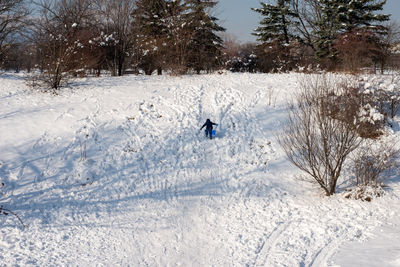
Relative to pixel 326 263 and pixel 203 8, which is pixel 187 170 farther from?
pixel 203 8

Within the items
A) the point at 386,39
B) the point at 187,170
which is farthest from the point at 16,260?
the point at 386,39

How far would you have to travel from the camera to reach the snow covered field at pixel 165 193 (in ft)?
19.0

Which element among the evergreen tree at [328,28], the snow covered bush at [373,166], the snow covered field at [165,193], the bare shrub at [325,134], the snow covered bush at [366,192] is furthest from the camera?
the evergreen tree at [328,28]

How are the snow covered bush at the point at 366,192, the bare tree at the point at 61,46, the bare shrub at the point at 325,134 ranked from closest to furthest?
the bare shrub at the point at 325,134 → the snow covered bush at the point at 366,192 → the bare tree at the point at 61,46

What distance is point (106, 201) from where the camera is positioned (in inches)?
290

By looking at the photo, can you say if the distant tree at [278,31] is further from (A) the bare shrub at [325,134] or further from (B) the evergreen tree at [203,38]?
(A) the bare shrub at [325,134]

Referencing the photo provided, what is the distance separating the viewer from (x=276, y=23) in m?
26.0

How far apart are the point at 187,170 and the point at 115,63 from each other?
14.8 m

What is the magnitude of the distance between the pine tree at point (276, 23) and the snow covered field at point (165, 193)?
15.8 meters

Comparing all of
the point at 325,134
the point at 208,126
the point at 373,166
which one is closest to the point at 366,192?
the point at 373,166

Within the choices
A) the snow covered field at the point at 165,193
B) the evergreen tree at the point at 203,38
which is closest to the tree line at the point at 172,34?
the evergreen tree at the point at 203,38

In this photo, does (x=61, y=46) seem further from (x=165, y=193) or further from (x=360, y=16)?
(x=360, y=16)

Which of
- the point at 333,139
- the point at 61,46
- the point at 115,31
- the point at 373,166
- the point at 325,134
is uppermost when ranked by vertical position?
the point at 115,31

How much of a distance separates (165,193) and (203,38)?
54.4ft
